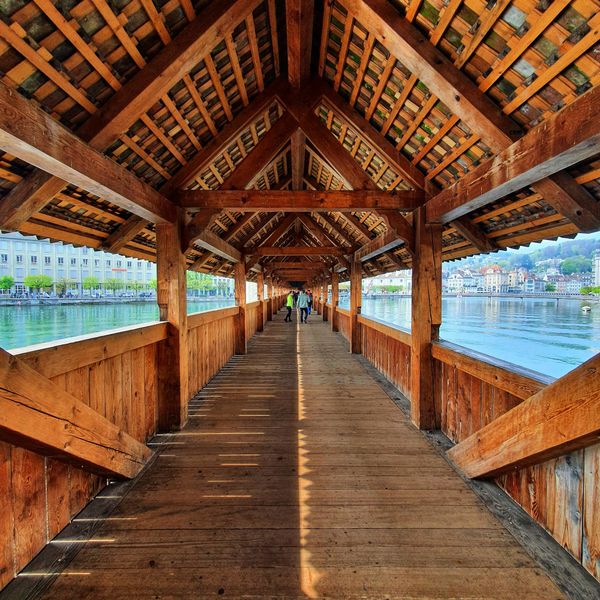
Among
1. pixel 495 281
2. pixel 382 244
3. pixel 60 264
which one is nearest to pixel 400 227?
pixel 382 244

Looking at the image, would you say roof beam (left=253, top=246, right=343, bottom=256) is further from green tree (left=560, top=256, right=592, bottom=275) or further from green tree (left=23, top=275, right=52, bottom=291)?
green tree (left=560, top=256, right=592, bottom=275)

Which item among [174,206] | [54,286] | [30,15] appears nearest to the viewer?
[30,15]

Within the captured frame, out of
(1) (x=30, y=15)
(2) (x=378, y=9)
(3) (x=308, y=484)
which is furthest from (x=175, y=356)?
(2) (x=378, y=9)

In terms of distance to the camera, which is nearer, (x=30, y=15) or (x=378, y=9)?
(x=30, y=15)

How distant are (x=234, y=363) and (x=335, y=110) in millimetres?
5213

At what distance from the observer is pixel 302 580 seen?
70.4 inches

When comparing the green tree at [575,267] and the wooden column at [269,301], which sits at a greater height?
the green tree at [575,267]

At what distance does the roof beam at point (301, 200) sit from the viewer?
3.80 meters

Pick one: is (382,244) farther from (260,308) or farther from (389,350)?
(260,308)

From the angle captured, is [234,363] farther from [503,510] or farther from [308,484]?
[503,510]

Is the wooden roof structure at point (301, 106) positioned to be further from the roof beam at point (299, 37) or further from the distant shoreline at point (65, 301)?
the distant shoreline at point (65, 301)

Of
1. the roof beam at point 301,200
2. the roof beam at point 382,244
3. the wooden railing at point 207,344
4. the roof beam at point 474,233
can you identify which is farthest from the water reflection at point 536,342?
the roof beam at point 301,200

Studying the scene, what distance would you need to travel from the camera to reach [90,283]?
1625 inches

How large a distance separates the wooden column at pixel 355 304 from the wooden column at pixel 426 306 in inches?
168
